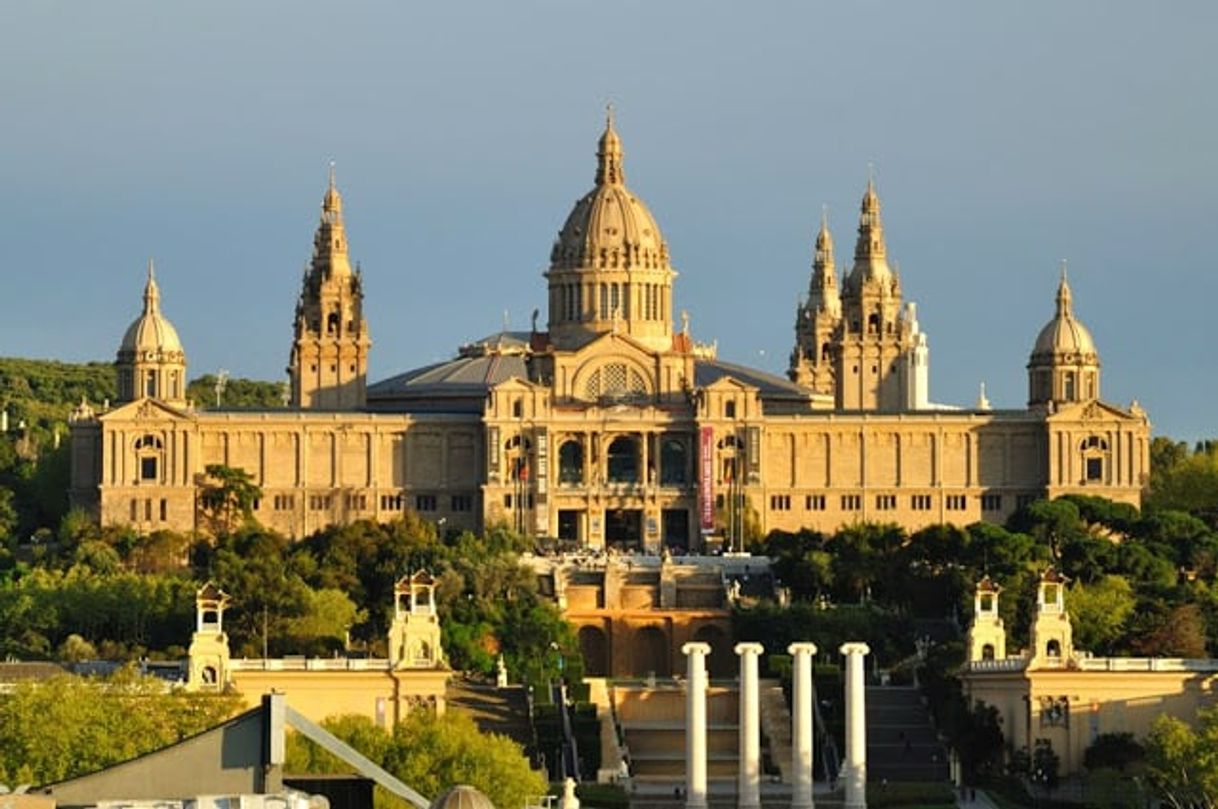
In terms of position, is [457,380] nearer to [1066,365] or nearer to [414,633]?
[1066,365]

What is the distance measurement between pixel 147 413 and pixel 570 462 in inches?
592

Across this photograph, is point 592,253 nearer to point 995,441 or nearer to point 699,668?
point 995,441

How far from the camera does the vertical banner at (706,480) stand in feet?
544

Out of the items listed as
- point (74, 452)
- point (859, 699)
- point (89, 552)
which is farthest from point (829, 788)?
point (74, 452)

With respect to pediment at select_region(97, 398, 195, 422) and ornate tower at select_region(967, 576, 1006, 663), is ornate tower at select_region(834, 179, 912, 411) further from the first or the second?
ornate tower at select_region(967, 576, 1006, 663)

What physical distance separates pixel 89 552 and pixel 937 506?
31.9m

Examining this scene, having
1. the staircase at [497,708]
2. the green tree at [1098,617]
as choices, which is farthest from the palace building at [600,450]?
the staircase at [497,708]

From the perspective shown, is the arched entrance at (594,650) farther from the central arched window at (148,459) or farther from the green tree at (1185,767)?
the green tree at (1185,767)

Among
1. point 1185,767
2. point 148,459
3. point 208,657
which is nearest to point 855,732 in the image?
point 1185,767

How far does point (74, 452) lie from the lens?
16988 cm

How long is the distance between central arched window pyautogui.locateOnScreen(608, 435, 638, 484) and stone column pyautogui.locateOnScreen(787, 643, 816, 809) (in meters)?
58.2

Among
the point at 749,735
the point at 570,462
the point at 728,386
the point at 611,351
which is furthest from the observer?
the point at 611,351

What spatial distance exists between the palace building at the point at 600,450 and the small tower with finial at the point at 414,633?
37.6 m

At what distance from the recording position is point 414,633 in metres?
124
